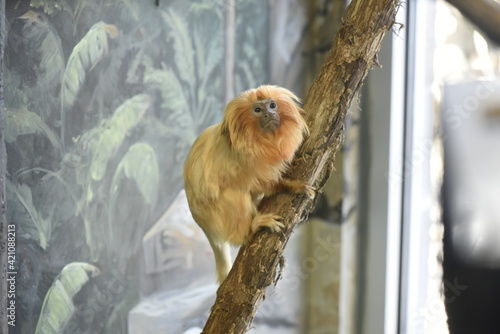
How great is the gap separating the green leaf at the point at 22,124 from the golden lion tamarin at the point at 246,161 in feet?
1.95

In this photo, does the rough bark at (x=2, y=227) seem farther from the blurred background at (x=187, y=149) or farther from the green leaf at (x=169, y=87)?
the green leaf at (x=169, y=87)

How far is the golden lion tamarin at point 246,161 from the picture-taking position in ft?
5.92

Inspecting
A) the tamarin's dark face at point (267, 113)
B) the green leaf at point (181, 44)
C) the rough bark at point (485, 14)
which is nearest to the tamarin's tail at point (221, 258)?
the tamarin's dark face at point (267, 113)

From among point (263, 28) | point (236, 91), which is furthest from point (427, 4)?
point (236, 91)

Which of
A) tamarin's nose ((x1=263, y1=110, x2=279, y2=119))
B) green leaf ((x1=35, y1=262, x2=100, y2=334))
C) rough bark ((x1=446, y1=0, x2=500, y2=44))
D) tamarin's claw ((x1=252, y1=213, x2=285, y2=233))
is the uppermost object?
rough bark ((x1=446, y1=0, x2=500, y2=44))

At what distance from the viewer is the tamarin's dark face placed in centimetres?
182

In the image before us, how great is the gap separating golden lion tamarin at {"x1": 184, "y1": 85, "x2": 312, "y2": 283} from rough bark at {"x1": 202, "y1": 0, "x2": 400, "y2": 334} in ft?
0.15

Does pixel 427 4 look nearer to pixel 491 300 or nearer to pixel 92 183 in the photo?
pixel 491 300

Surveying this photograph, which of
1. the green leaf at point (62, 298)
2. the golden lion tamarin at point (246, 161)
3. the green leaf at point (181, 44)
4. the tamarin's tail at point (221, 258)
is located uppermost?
the green leaf at point (181, 44)

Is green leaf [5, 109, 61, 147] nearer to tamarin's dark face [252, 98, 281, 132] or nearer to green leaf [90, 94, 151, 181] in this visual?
green leaf [90, 94, 151, 181]

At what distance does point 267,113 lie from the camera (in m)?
1.82

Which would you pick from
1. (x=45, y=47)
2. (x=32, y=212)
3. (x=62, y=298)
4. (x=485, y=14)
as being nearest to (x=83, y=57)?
(x=45, y=47)

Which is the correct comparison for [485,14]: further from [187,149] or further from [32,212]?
[32,212]

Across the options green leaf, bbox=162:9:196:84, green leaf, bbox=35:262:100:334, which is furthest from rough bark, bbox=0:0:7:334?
green leaf, bbox=162:9:196:84
